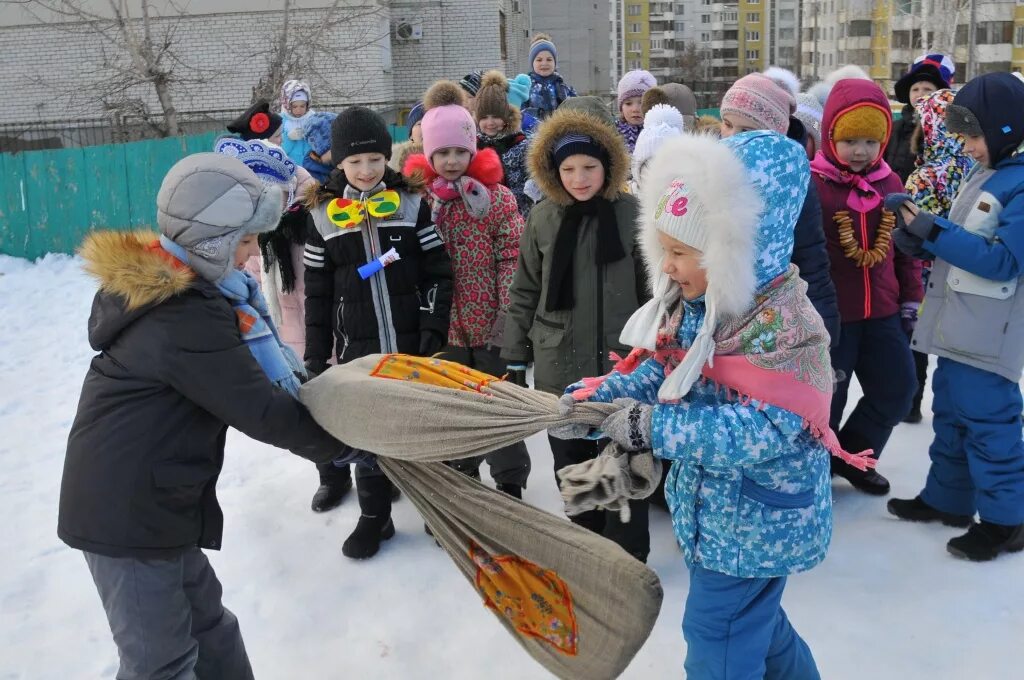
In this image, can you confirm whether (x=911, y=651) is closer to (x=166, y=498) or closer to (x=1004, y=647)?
(x=1004, y=647)

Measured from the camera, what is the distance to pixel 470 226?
4.24 metres

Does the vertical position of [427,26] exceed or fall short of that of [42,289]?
it exceeds it

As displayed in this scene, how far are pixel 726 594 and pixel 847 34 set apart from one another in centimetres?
6025

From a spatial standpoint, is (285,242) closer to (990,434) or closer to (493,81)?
(493,81)

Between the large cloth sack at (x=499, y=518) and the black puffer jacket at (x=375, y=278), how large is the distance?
1.30 metres

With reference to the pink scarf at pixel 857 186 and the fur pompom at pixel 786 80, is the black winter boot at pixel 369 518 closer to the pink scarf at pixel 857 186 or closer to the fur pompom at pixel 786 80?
the pink scarf at pixel 857 186

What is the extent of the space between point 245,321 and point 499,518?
92 cm

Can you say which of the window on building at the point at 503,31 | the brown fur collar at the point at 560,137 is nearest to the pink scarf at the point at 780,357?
the brown fur collar at the point at 560,137

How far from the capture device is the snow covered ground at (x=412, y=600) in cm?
302

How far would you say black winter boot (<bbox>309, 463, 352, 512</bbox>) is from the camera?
4.30 m

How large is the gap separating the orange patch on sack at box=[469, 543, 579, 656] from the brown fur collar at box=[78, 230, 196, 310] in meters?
1.05

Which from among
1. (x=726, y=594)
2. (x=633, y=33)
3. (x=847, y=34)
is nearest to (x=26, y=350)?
(x=726, y=594)

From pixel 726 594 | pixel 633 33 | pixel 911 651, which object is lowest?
pixel 911 651

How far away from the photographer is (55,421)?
5633 mm
